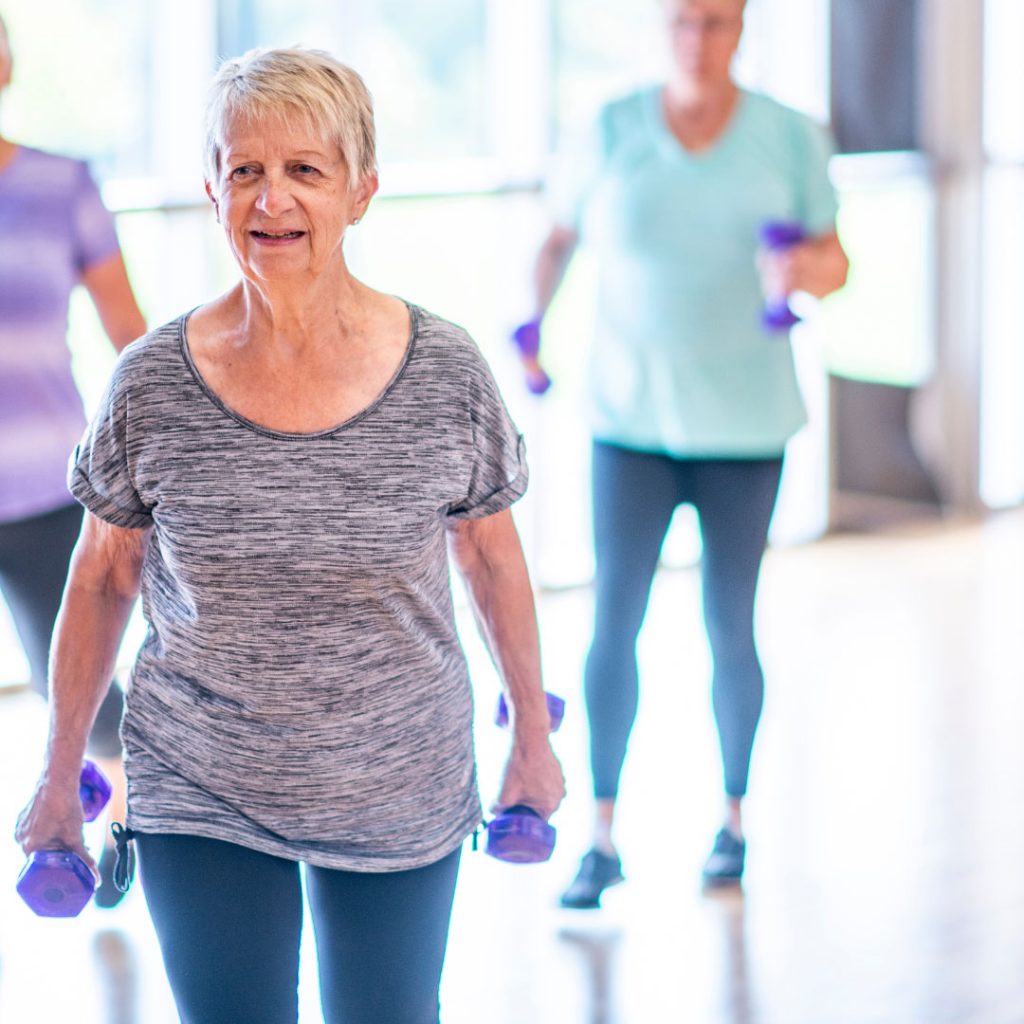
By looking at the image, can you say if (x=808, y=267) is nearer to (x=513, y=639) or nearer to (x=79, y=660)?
(x=513, y=639)

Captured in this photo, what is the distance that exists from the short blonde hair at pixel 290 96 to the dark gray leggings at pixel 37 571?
1.19 m

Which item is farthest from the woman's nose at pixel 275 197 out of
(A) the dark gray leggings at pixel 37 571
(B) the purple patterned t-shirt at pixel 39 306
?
(A) the dark gray leggings at pixel 37 571

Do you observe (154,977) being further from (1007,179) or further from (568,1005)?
(1007,179)

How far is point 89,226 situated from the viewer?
266cm

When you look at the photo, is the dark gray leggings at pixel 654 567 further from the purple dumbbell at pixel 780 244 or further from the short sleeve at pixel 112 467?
the short sleeve at pixel 112 467

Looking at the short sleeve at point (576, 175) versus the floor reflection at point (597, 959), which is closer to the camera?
the floor reflection at point (597, 959)

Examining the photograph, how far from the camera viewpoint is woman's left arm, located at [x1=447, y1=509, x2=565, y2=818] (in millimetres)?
1830

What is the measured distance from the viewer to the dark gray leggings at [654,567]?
117 inches

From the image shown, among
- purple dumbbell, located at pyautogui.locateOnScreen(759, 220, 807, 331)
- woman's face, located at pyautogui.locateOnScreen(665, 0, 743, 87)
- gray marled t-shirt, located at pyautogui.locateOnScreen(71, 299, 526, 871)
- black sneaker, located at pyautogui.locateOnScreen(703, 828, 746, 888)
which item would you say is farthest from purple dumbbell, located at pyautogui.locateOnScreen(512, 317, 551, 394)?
gray marled t-shirt, located at pyautogui.locateOnScreen(71, 299, 526, 871)

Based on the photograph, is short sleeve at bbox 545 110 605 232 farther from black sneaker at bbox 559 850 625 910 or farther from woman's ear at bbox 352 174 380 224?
woman's ear at bbox 352 174 380 224

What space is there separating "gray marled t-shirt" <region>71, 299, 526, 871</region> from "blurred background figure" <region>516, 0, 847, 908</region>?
1.24 meters

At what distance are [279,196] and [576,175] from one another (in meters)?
1.52

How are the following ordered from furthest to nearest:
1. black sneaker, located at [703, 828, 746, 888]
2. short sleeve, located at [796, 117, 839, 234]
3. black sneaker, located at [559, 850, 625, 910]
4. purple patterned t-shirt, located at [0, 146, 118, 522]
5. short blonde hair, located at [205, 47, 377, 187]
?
1. black sneaker, located at [703, 828, 746, 888]
2. black sneaker, located at [559, 850, 625, 910]
3. short sleeve, located at [796, 117, 839, 234]
4. purple patterned t-shirt, located at [0, 146, 118, 522]
5. short blonde hair, located at [205, 47, 377, 187]

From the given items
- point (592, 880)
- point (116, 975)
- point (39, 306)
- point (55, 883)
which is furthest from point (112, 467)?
point (592, 880)
